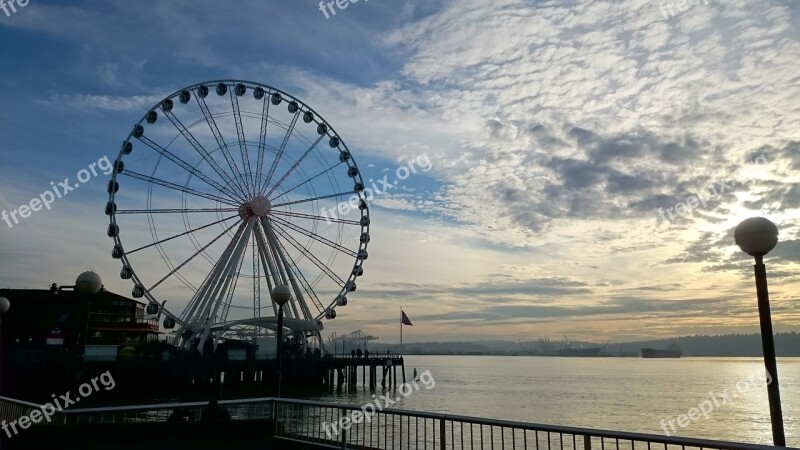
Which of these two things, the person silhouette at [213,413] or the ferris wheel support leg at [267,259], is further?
the ferris wheel support leg at [267,259]

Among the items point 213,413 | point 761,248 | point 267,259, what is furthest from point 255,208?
point 761,248

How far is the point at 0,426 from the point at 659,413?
4892 centimetres

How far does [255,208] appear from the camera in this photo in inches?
1634

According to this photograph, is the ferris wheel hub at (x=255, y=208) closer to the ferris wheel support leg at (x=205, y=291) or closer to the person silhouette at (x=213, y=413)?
the ferris wheel support leg at (x=205, y=291)

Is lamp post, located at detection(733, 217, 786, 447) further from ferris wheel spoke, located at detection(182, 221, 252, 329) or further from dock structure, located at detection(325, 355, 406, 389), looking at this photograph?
dock structure, located at detection(325, 355, 406, 389)

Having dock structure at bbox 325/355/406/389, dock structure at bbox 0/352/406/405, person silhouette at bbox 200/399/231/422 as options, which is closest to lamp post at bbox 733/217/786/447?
person silhouette at bbox 200/399/231/422

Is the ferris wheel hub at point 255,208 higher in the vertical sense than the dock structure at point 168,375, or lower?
higher

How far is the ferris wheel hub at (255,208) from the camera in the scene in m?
41.4

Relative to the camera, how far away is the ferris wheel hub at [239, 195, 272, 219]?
136 ft

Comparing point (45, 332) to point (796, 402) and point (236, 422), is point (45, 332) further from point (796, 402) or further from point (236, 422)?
point (796, 402)

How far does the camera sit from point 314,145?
43.3 meters

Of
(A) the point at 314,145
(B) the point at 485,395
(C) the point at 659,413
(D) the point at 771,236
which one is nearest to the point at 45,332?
(A) the point at 314,145

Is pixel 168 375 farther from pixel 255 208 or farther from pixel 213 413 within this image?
pixel 213 413

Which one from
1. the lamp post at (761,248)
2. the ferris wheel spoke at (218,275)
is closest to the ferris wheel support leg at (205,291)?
the ferris wheel spoke at (218,275)
